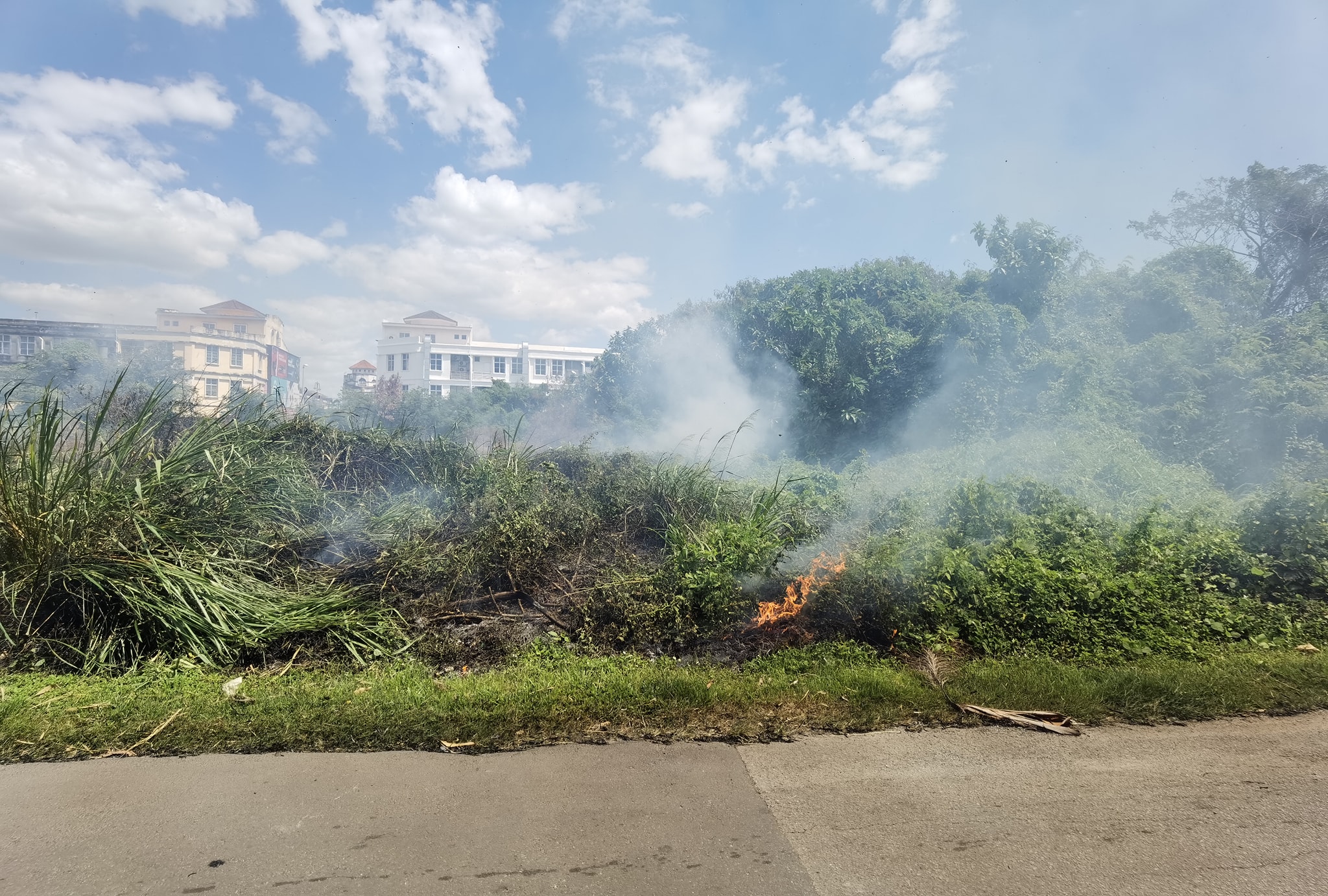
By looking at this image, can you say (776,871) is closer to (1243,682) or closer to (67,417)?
(1243,682)

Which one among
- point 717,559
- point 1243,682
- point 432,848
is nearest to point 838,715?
point 717,559

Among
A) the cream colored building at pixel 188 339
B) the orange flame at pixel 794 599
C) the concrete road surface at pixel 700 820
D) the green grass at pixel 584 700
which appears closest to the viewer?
the concrete road surface at pixel 700 820

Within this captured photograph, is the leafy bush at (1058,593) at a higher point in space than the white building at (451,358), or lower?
lower

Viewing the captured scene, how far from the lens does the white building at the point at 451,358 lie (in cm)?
6303

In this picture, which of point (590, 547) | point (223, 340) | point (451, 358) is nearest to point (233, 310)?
point (223, 340)

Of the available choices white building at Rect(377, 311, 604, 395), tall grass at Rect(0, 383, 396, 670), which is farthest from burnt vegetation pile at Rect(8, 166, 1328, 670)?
white building at Rect(377, 311, 604, 395)

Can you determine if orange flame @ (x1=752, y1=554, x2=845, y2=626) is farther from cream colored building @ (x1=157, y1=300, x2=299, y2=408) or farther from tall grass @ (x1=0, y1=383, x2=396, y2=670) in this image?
cream colored building @ (x1=157, y1=300, x2=299, y2=408)

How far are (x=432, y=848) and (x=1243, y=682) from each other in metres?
4.39

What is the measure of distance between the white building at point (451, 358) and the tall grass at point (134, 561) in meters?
54.9

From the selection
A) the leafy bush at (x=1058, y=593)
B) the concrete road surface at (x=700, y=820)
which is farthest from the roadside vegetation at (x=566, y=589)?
the concrete road surface at (x=700, y=820)

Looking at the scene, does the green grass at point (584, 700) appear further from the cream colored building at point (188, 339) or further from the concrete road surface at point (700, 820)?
the cream colored building at point (188, 339)

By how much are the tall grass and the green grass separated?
1.05ft

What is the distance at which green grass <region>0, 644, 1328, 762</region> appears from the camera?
3.34 metres

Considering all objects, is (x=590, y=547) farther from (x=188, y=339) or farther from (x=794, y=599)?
(x=188, y=339)
